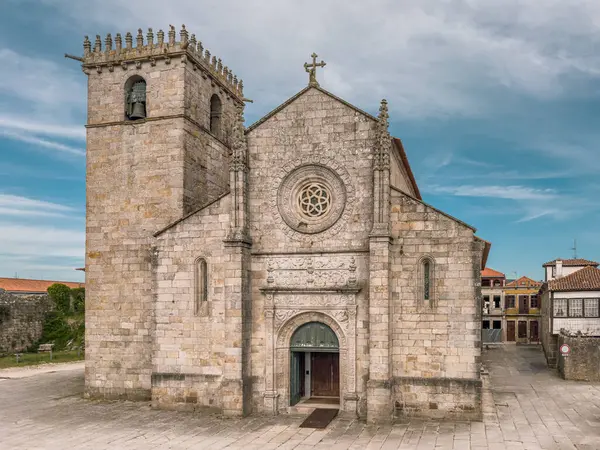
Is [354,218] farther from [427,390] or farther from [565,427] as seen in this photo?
[565,427]

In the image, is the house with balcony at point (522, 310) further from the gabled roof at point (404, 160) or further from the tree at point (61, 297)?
the tree at point (61, 297)

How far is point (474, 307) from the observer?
16.9 metres

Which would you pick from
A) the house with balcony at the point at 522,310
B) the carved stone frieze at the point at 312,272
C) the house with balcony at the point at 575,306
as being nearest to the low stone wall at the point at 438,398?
the carved stone frieze at the point at 312,272

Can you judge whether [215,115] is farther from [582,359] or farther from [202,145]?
[582,359]

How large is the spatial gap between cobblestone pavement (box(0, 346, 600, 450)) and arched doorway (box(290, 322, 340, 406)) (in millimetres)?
1622

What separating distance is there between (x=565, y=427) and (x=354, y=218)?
840 cm

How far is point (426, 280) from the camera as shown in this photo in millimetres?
17516

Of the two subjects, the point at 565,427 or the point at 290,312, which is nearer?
the point at 565,427

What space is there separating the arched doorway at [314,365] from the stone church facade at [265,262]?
0.05 meters

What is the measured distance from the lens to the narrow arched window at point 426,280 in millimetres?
17359

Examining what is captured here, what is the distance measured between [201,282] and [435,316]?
302 inches

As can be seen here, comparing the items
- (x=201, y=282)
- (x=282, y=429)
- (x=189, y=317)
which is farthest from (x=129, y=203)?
(x=282, y=429)

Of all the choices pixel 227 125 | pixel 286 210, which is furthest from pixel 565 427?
pixel 227 125

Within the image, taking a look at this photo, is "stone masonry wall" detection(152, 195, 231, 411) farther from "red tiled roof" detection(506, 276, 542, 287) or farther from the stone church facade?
"red tiled roof" detection(506, 276, 542, 287)
